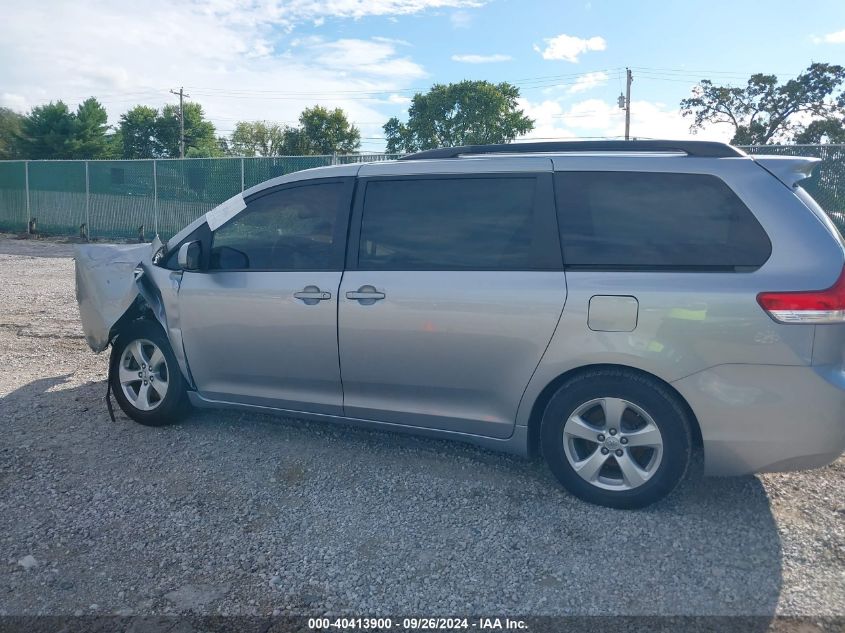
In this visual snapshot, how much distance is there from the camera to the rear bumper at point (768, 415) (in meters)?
3.18

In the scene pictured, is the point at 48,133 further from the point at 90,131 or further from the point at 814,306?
the point at 814,306

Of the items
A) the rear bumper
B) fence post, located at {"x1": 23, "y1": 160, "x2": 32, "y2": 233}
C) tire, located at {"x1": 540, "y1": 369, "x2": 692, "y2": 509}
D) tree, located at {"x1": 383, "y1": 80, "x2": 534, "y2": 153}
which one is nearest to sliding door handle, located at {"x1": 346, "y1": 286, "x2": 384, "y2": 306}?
tire, located at {"x1": 540, "y1": 369, "x2": 692, "y2": 509}

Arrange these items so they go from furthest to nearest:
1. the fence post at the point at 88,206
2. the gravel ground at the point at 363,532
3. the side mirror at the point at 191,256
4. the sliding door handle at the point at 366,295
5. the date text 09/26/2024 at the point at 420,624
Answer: the fence post at the point at 88,206 → the side mirror at the point at 191,256 → the sliding door handle at the point at 366,295 → the gravel ground at the point at 363,532 → the date text 09/26/2024 at the point at 420,624

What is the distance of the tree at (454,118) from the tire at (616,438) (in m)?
58.8

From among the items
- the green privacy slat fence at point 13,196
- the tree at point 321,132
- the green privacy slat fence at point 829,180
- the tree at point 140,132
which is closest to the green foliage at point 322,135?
the tree at point 321,132

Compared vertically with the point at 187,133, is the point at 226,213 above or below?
below

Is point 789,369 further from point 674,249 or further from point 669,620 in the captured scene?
point 669,620

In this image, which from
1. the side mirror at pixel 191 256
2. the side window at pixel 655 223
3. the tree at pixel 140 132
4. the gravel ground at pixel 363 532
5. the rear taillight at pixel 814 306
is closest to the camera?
the gravel ground at pixel 363 532

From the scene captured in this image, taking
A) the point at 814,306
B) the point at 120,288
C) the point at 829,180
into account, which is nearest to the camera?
the point at 814,306

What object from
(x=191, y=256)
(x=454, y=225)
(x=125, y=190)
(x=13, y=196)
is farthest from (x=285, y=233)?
(x=13, y=196)

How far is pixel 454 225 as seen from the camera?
12.8 feet

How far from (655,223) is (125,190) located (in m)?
17.4

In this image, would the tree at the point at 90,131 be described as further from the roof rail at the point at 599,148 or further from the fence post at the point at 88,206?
the roof rail at the point at 599,148

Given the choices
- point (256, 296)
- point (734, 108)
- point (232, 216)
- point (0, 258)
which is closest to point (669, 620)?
point (256, 296)
